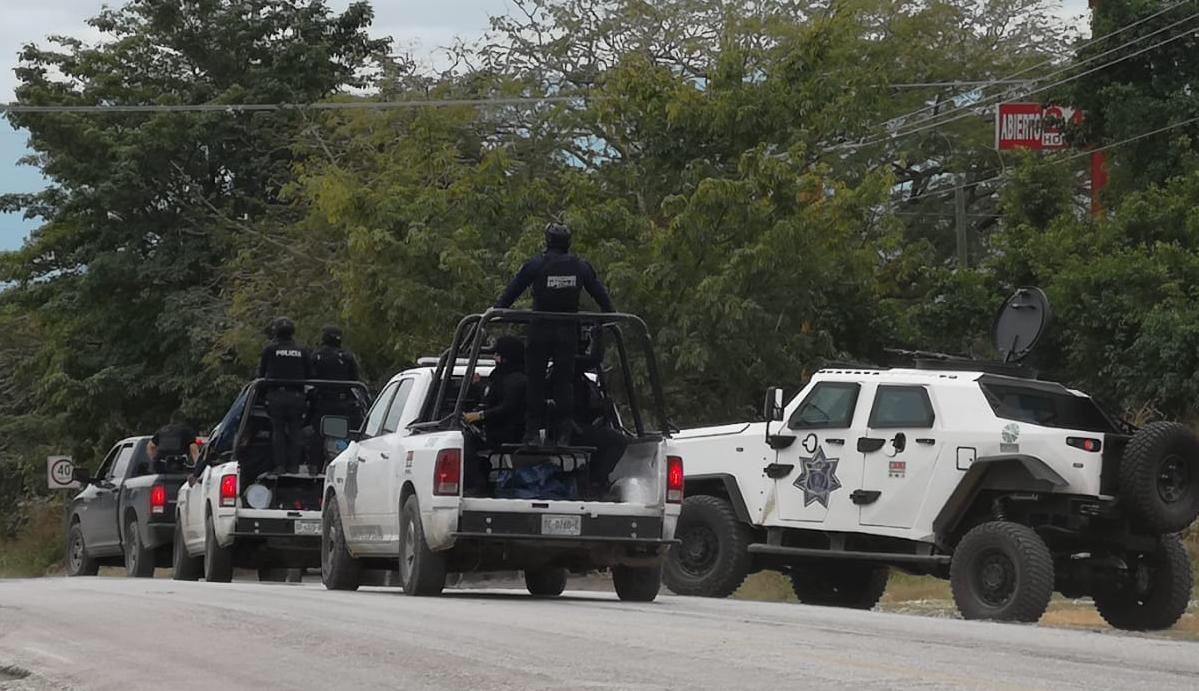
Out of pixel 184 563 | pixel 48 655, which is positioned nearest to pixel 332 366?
pixel 184 563

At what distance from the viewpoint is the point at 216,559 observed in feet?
66.6

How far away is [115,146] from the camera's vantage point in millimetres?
43781

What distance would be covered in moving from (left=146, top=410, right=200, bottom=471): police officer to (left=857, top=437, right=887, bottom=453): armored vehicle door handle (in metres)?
9.06

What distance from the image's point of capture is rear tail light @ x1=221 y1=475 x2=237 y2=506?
65.2 feet

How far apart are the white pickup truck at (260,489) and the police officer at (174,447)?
7.51 ft

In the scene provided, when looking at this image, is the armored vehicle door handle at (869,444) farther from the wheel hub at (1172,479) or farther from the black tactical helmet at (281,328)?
the black tactical helmet at (281,328)

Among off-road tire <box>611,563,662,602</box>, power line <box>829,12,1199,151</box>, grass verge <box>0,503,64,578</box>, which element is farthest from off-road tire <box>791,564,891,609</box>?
grass verge <box>0,503,64,578</box>

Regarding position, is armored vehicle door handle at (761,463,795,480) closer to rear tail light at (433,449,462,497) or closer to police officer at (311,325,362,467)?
rear tail light at (433,449,462,497)

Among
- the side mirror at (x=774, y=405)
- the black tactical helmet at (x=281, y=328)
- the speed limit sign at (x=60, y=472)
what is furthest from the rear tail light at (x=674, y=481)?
the speed limit sign at (x=60, y=472)

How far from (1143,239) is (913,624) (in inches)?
738

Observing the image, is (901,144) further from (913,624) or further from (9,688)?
(9,688)

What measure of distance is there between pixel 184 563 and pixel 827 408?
26.6 feet

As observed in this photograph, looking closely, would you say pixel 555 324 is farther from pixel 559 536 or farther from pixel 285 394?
pixel 285 394

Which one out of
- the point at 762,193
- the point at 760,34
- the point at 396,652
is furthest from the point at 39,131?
the point at 396,652
